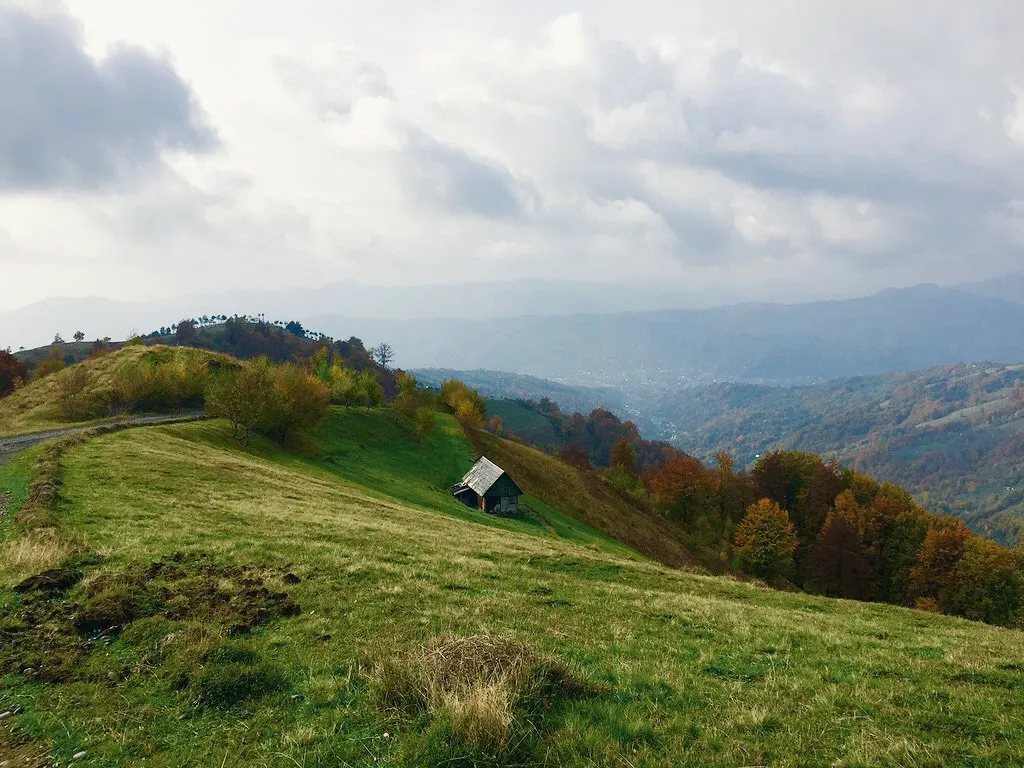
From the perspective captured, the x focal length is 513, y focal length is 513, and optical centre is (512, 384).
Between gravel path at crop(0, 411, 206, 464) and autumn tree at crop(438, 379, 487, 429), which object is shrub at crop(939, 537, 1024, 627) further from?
gravel path at crop(0, 411, 206, 464)

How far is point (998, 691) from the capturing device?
998 cm

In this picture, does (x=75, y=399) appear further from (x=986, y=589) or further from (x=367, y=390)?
(x=986, y=589)

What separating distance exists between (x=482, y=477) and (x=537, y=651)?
60456 millimetres

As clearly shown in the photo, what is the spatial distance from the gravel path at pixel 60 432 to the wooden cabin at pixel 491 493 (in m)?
34.9

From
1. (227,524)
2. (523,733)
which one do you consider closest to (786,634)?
(523,733)

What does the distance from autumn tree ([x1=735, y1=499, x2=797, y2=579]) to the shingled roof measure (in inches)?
1734

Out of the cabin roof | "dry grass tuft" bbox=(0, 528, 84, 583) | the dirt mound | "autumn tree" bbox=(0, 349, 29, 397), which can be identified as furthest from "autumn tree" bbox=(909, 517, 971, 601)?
"autumn tree" bbox=(0, 349, 29, 397)

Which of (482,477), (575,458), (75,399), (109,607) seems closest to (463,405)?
(575,458)

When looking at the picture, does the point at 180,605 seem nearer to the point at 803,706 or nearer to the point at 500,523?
the point at 803,706

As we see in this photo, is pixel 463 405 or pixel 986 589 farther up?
pixel 463 405

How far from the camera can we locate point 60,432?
157 feet

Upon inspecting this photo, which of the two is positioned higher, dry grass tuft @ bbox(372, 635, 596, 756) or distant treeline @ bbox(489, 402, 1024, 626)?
dry grass tuft @ bbox(372, 635, 596, 756)

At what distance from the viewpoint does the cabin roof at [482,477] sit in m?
67.1

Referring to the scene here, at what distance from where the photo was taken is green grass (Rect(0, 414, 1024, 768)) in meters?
7.21
